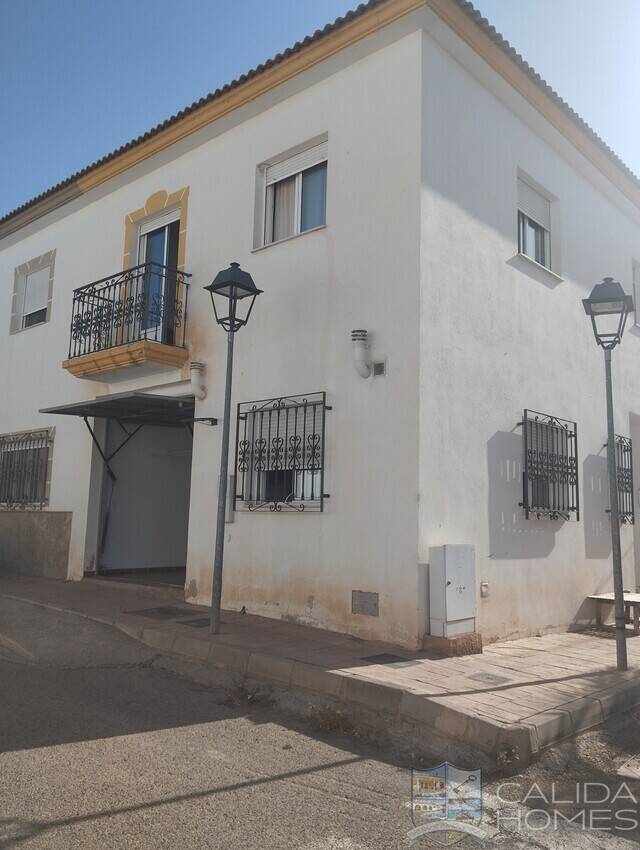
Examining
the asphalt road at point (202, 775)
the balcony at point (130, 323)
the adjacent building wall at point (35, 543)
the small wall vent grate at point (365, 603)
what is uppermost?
the balcony at point (130, 323)

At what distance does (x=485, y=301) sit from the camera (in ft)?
26.5

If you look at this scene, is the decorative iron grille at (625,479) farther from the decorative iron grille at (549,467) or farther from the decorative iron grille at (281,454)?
the decorative iron grille at (281,454)

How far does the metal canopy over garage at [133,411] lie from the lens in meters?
9.27

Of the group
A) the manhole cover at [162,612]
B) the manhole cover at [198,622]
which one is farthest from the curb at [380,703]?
the manhole cover at [162,612]

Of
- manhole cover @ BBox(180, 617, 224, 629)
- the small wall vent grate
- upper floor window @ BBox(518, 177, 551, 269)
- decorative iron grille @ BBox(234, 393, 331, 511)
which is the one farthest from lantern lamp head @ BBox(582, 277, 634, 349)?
manhole cover @ BBox(180, 617, 224, 629)

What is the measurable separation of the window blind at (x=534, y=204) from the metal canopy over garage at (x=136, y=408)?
15.7 ft

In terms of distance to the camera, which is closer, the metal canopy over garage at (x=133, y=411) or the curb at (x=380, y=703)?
the curb at (x=380, y=703)

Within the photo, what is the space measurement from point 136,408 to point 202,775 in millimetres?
6718

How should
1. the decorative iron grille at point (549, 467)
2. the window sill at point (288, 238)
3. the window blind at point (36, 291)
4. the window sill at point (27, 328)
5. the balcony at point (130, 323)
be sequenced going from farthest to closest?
the window blind at point (36, 291)
the window sill at point (27, 328)
the balcony at point (130, 323)
the decorative iron grille at point (549, 467)
the window sill at point (288, 238)

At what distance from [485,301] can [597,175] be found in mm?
4201

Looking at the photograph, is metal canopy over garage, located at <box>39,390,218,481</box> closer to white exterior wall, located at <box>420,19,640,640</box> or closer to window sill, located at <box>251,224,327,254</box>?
window sill, located at <box>251,224,327,254</box>

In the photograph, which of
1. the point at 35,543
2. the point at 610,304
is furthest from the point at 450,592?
the point at 35,543

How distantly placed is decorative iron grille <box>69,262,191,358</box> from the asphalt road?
503cm

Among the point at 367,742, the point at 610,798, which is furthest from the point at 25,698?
the point at 610,798
